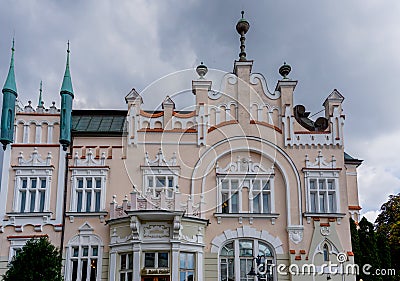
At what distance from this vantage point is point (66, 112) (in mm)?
26906

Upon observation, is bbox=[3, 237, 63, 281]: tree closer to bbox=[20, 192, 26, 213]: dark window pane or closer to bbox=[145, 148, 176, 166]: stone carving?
bbox=[20, 192, 26, 213]: dark window pane

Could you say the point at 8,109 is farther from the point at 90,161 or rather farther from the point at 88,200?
the point at 88,200

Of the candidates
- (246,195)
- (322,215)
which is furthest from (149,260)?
(322,215)

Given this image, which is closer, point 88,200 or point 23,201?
point 23,201

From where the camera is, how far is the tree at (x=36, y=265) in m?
20.5

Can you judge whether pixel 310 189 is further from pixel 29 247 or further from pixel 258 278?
pixel 29 247

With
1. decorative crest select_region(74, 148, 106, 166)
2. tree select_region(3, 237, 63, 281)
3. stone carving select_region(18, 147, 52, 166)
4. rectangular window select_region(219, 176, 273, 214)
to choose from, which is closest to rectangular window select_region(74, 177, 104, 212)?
decorative crest select_region(74, 148, 106, 166)

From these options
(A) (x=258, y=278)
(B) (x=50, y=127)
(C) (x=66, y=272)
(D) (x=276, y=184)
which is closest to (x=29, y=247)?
(C) (x=66, y=272)

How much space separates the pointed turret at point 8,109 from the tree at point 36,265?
23.3ft

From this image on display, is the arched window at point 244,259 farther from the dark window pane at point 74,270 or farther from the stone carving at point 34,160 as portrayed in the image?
the stone carving at point 34,160

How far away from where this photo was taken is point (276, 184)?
2658 cm

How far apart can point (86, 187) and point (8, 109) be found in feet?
18.4

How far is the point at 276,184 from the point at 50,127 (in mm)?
12001

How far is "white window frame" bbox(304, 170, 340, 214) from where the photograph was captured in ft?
85.9
